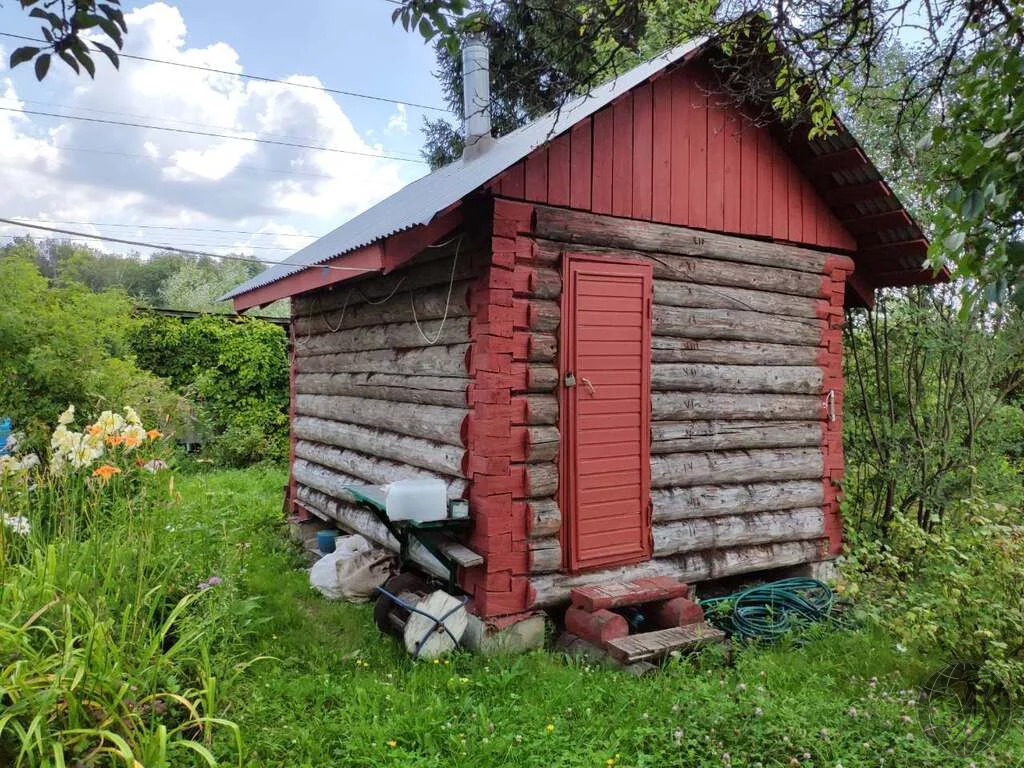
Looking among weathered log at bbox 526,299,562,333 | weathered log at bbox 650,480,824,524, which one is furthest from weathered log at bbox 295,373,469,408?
weathered log at bbox 650,480,824,524

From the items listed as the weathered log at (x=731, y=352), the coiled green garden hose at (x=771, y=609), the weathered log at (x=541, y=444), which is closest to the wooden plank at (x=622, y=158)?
the weathered log at (x=731, y=352)

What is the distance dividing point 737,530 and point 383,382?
3.46 meters

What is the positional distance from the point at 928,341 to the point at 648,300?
3.91 m

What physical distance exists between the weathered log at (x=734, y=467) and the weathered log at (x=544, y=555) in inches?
42.0

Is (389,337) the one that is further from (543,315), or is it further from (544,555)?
(544,555)

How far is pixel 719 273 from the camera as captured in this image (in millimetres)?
6367

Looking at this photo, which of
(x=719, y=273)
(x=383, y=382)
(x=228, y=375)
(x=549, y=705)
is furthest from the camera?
(x=228, y=375)

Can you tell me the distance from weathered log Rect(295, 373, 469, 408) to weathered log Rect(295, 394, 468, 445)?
0.05 meters

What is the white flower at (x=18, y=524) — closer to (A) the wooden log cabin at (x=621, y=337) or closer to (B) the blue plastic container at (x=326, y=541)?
(A) the wooden log cabin at (x=621, y=337)

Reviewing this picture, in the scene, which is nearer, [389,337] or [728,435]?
[728,435]

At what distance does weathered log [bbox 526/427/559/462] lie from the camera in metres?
5.25

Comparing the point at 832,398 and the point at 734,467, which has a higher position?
the point at 832,398

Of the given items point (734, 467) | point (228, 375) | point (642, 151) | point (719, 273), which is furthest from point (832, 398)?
point (228, 375)

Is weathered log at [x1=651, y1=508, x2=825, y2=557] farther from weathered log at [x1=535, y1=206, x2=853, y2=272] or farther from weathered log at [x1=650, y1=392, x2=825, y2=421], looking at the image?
weathered log at [x1=535, y1=206, x2=853, y2=272]
